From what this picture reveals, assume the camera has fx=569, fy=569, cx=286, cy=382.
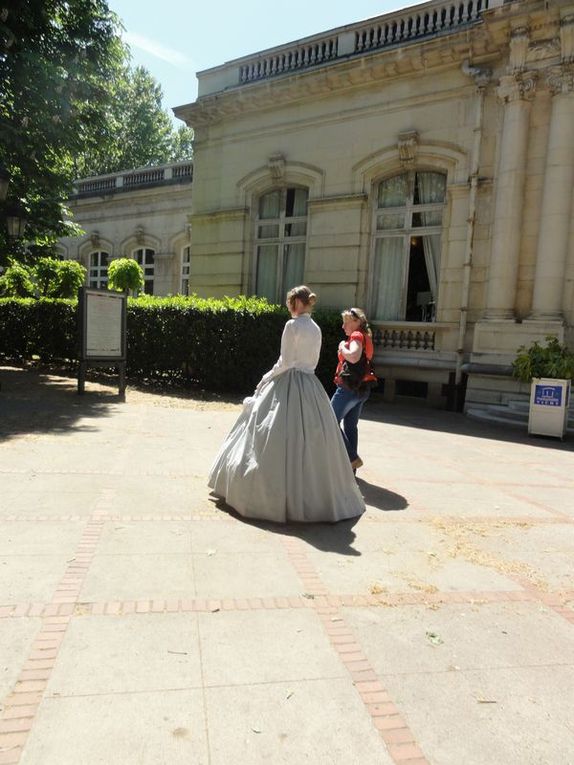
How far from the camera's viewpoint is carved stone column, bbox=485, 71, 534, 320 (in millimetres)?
11344

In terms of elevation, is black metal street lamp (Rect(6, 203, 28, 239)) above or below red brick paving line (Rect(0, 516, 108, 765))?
above

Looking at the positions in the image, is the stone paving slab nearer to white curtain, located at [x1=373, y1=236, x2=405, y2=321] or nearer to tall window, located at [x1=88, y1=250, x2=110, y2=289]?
white curtain, located at [x1=373, y1=236, x2=405, y2=321]

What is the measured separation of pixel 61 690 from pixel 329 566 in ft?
6.32

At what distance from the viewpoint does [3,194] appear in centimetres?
1027

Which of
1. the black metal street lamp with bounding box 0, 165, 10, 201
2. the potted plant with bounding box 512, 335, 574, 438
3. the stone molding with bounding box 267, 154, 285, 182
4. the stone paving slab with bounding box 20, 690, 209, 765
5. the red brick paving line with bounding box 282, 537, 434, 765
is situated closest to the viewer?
the stone paving slab with bounding box 20, 690, 209, 765

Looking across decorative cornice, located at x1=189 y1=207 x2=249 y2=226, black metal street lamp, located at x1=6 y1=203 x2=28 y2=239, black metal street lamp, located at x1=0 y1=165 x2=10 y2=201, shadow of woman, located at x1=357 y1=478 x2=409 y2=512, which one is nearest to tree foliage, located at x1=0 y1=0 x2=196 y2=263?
black metal street lamp, located at x1=6 y1=203 x2=28 y2=239

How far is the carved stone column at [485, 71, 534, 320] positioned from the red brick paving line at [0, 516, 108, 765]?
33.4ft

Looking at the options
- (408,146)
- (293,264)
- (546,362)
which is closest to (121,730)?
(546,362)

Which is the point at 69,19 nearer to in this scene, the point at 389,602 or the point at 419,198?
the point at 419,198

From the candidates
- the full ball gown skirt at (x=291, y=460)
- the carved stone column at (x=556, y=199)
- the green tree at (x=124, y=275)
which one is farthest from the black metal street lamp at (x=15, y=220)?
the carved stone column at (x=556, y=199)

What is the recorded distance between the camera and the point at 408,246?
13.6 meters

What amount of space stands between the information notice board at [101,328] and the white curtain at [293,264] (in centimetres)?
556

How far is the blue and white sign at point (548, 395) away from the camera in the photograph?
31.2ft

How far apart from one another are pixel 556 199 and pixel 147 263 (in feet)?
64.0
